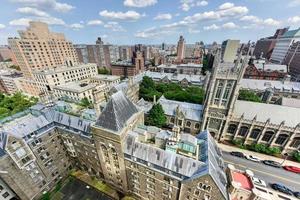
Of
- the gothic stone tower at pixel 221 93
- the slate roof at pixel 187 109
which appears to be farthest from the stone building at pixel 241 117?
the slate roof at pixel 187 109

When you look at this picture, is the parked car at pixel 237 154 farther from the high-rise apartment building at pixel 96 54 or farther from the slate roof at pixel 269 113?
the high-rise apartment building at pixel 96 54

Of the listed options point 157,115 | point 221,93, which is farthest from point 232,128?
point 157,115

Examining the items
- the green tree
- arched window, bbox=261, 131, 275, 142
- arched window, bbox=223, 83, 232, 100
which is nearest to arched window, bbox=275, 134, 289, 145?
arched window, bbox=261, 131, 275, 142

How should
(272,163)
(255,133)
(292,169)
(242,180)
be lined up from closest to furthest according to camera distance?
(242,180)
(292,169)
(272,163)
(255,133)

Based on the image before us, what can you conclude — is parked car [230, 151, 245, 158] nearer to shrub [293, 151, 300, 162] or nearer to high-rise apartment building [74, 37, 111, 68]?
shrub [293, 151, 300, 162]

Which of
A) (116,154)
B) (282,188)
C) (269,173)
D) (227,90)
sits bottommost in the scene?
(269,173)

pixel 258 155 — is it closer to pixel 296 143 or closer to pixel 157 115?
pixel 296 143
